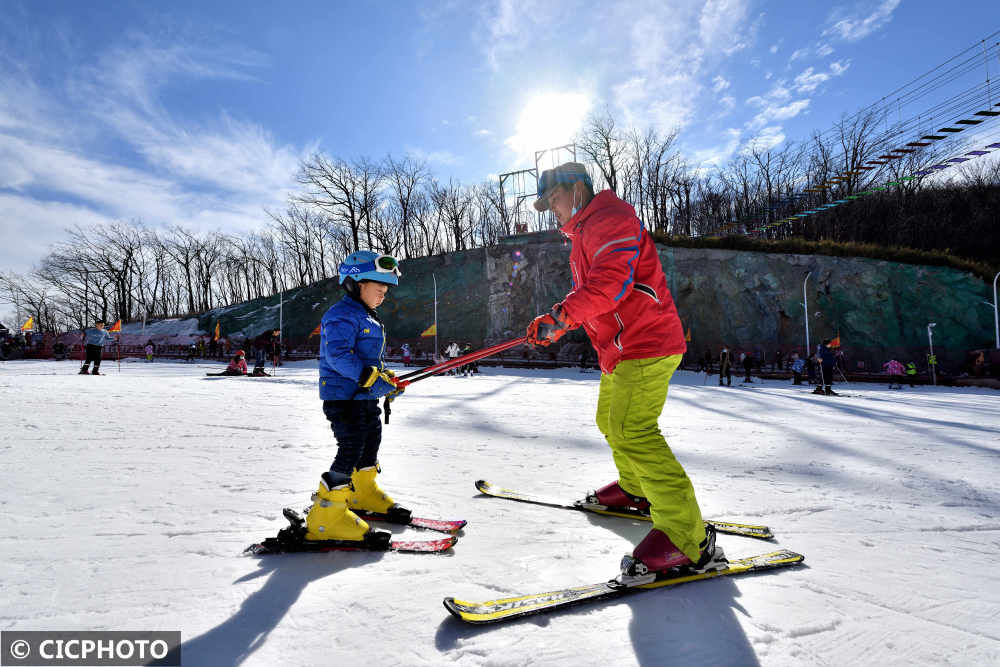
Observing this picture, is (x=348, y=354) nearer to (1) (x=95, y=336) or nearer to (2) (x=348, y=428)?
(2) (x=348, y=428)

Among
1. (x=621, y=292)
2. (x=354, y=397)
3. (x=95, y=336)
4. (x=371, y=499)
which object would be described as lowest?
(x=371, y=499)

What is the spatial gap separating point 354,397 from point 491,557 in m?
1.13

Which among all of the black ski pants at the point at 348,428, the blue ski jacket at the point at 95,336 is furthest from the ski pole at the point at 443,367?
the blue ski jacket at the point at 95,336

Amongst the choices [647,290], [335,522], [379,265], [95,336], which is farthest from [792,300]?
[95,336]

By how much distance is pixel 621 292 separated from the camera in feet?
7.32

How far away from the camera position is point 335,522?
2453mm

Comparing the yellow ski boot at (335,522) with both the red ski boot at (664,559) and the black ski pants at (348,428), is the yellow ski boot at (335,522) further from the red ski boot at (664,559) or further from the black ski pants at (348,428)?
the red ski boot at (664,559)

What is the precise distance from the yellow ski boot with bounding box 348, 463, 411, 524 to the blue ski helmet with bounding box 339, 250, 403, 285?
47.3 inches

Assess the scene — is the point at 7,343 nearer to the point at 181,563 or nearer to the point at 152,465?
the point at 152,465

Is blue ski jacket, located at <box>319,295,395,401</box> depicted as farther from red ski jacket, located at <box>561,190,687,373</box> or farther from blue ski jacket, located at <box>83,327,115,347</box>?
blue ski jacket, located at <box>83,327,115,347</box>

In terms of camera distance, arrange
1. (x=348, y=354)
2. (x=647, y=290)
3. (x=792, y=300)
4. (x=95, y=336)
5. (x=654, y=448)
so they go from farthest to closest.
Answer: (x=792, y=300)
(x=95, y=336)
(x=348, y=354)
(x=647, y=290)
(x=654, y=448)

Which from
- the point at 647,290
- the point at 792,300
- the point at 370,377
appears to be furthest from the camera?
the point at 792,300

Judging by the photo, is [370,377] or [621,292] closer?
[621,292]

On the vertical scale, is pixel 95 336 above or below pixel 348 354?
above
